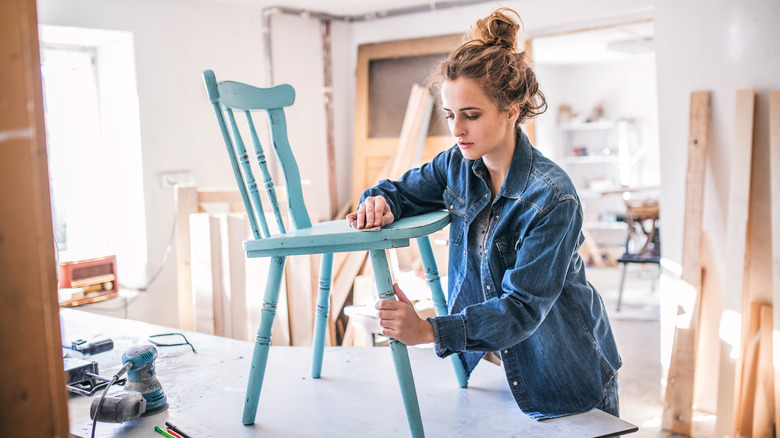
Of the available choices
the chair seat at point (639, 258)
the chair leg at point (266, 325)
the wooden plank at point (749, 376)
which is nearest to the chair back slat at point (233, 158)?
the chair leg at point (266, 325)

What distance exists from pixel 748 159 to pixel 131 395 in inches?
118

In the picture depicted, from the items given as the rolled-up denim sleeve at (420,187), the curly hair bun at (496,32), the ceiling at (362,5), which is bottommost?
the rolled-up denim sleeve at (420,187)

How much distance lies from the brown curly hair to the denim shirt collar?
0.09 m

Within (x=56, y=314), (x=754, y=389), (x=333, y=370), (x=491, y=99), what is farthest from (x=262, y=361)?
(x=754, y=389)

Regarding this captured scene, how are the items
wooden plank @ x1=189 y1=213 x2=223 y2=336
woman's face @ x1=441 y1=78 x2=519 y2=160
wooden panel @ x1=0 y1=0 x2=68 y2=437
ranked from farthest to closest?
wooden plank @ x1=189 y1=213 x2=223 y2=336
woman's face @ x1=441 y1=78 x2=519 y2=160
wooden panel @ x1=0 y1=0 x2=68 y2=437

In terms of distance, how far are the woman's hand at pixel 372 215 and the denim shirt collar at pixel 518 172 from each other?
290 millimetres

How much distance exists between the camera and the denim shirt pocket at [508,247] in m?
1.45

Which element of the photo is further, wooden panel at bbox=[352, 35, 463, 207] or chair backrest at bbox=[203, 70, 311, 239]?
wooden panel at bbox=[352, 35, 463, 207]

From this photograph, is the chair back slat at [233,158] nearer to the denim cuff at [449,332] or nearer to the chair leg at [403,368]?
the chair leg at [403,368]

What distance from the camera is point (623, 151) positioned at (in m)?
8.49

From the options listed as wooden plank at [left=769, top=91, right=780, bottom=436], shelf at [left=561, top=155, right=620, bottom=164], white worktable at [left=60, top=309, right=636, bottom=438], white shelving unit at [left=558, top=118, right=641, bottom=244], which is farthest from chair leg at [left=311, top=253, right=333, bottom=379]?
shelf at [left=561, top=155, right=620, bottom=164]

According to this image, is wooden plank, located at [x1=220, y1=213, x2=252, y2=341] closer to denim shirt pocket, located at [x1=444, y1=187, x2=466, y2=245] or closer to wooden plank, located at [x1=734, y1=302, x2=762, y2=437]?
denim shirt pocket, located at [x1=444, y1=187, x2=466, y2=245]

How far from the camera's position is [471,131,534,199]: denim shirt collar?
1.43m

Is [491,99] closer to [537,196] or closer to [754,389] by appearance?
[537,196]
